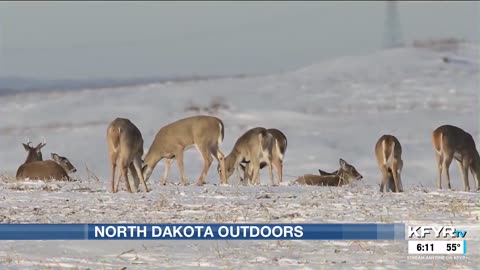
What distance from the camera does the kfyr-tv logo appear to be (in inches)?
431

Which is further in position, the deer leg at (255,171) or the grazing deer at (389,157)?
the deer leg at (255,171)

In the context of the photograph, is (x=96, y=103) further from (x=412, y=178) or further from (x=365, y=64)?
(x=412, y=178)

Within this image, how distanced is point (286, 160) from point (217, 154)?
14.4 metres

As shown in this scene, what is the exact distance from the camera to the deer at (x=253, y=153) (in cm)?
2058

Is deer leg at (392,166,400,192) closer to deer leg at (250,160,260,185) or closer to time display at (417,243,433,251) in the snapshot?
deer leg at (250,160,260,185)

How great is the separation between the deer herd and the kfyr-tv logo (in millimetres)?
5080

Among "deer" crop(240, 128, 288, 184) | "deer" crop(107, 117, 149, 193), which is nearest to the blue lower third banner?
"deer" crop(107, 117, 149, 193)

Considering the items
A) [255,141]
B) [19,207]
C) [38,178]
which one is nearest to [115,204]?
[19,207]

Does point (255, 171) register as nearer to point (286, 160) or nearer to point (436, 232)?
point (436, 232)

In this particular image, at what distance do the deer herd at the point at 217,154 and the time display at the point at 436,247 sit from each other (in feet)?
18.4

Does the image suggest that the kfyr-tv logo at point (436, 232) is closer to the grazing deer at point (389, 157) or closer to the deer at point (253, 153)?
the grazing deer at point (389, 157)

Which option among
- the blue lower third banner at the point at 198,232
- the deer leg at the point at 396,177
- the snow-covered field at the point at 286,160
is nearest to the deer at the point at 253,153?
the snow-covered field at the point at 286,160

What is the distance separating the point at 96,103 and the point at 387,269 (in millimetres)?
40772

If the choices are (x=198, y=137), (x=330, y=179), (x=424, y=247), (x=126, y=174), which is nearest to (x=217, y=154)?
(x=198, y=137)
